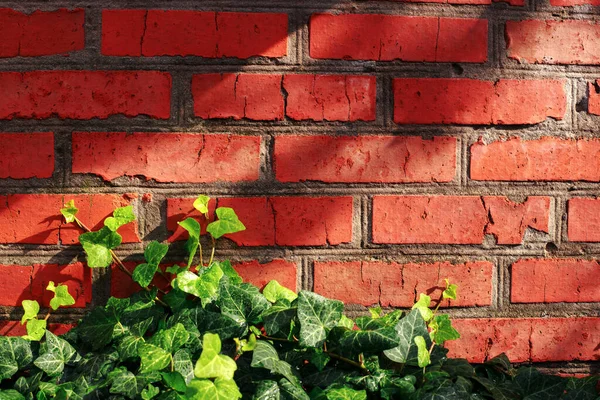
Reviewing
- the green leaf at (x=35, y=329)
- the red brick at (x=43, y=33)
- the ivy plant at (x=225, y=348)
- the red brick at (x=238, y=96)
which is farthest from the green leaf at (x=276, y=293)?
the red brick at (x=43, y=33)

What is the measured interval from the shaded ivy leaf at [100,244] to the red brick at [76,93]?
235 millimetres

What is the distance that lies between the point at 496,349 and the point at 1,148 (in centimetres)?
111

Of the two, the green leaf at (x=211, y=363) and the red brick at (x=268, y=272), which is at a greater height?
the red brick at (x=268, y=272)

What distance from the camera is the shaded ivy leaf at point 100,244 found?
3.51 feet

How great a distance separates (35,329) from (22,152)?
0.35 m

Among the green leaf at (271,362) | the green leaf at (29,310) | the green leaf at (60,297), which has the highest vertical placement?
the green leaf at (60,297)

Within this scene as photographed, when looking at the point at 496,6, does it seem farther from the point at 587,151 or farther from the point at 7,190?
the point at 7,190

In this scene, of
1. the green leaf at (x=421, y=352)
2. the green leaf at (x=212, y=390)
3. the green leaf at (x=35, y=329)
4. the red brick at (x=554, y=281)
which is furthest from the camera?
the red brick at (x=554, y=281)

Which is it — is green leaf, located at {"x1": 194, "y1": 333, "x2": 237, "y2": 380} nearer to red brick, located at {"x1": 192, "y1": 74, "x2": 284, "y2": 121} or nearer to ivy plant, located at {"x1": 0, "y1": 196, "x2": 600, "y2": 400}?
ivy plant, located at {"x1": 0, "y1": 196, "x2": 600, "y2": 400}

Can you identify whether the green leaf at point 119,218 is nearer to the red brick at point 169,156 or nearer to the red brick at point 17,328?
the red brick at point 169,156

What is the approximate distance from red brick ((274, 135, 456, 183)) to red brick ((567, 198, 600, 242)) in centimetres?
28

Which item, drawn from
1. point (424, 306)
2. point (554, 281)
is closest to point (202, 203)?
point (424, 306)

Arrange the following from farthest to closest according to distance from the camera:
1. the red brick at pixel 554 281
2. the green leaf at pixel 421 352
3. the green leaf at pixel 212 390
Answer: the red brick at pixel 554 281 < the green leaf at pixel 421 352 < the green leaf at pixel 212 390

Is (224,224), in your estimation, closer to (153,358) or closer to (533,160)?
(153,358)
